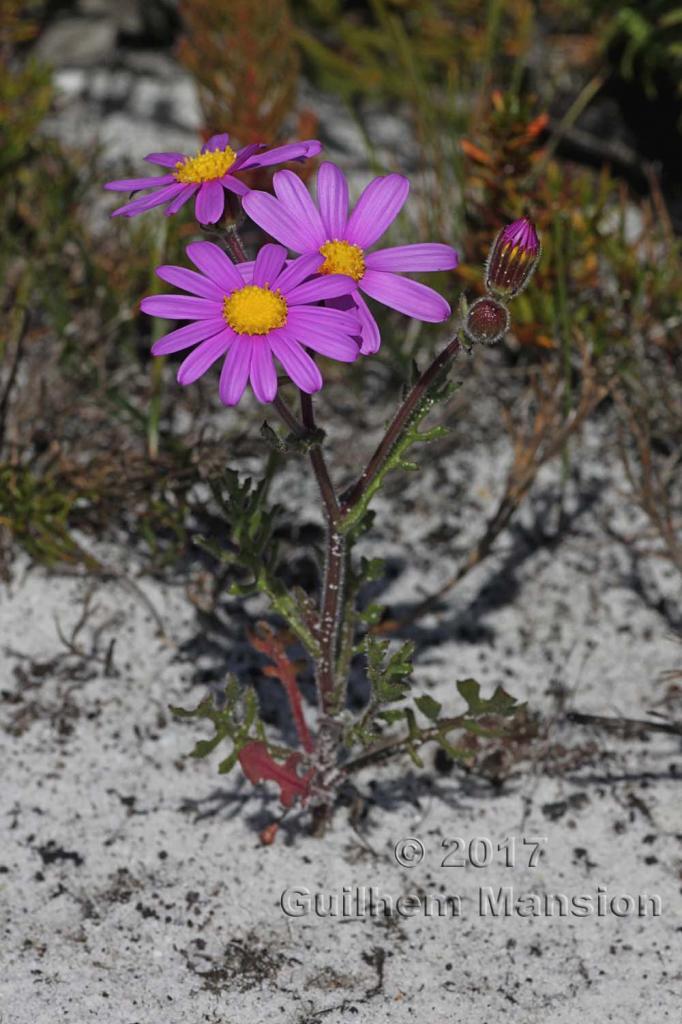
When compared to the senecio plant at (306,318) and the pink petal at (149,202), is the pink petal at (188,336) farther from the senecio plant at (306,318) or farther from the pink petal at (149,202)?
the pink petal at (149,202)

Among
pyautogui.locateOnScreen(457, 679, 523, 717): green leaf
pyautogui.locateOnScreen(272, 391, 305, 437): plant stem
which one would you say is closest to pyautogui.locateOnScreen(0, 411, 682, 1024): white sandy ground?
pyautogui.locateOnScreen(457, 679, 523, 717): green leaf

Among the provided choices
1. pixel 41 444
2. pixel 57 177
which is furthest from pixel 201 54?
pixel 41 444

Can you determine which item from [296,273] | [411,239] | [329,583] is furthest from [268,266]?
[411,239]

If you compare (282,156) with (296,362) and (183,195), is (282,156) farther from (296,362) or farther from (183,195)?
(296,362)

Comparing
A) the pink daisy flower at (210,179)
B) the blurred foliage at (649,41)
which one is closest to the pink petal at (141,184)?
the pink daisy flower at (210,179)

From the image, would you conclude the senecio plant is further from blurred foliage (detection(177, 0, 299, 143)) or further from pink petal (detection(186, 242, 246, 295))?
blurred foliage (detection(177, 0, 299, 143))
